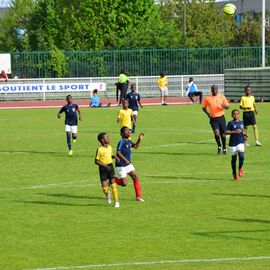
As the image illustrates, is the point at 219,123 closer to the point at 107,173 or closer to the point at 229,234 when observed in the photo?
the point at 107,173

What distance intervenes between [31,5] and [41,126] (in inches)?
2173

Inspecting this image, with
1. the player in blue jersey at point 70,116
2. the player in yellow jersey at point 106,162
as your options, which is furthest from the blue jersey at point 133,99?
the player in yellow jersey at point 106,162

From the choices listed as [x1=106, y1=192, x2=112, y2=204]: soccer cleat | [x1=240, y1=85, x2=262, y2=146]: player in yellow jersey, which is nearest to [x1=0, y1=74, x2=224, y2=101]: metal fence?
[x1=240, y1=85, x2=262, y2=146]: player in yellow jersey

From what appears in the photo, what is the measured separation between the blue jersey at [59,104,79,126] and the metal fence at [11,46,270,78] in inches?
1255

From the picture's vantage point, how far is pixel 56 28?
256ft

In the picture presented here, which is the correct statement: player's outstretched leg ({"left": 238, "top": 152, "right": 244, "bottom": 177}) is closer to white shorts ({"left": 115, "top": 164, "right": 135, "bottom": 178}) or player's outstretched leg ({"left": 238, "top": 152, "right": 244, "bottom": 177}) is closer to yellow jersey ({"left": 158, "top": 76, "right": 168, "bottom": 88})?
white shorts ({"left": 115, "top": 164, "right": 135, "bottom": 178})

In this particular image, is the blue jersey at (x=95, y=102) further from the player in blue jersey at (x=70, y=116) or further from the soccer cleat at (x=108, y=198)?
the soccer cleat at (x=108, y=198)

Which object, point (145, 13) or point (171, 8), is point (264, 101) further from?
point (171, 8)

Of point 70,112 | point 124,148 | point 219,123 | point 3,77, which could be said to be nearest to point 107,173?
point 124,148

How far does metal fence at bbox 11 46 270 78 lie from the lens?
6238cm

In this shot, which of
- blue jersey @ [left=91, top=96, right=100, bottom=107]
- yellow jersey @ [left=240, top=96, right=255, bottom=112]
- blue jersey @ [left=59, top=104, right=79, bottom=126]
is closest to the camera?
blue jersey @ [left=59, top=104, right=79, bottom=126]

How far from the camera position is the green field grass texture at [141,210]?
1487 centimetres

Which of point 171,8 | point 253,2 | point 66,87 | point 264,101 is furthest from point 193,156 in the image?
point 253,2

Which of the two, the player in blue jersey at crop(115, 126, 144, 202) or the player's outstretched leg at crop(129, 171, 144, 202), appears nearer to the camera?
the player in blue jersey at crop(115, 126, 144, 202)
